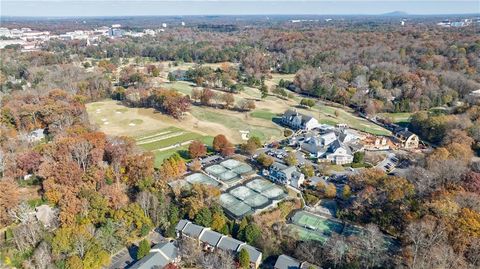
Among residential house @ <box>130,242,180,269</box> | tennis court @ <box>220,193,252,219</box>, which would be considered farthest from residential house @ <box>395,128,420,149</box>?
residential house @ <box>130,242,180,269</box>

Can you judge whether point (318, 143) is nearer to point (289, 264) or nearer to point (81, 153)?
point (289, 264)

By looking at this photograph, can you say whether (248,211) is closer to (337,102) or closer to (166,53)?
(337,102)

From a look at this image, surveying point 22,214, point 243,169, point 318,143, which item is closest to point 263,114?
point 318,143

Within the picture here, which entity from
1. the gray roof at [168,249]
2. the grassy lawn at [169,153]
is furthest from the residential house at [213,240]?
the grassy lawn at [169,153]

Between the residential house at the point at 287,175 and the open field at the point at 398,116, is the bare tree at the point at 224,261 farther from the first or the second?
the open field at the point at 398,116

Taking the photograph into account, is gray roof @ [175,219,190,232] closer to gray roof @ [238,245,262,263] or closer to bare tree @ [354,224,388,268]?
gray roof @ [238,245,262,263]

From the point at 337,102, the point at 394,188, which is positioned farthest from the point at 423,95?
the point at 394,188
